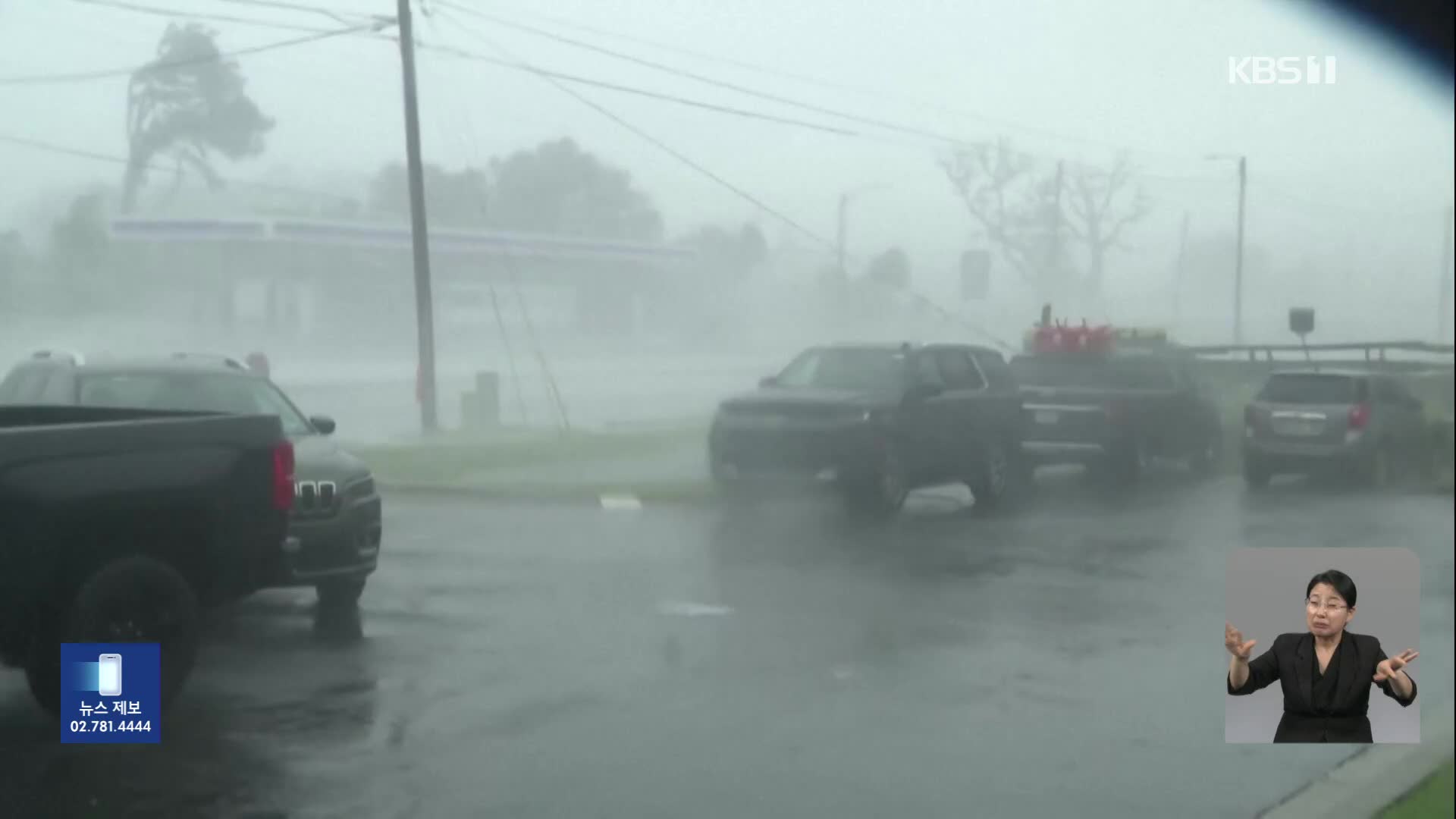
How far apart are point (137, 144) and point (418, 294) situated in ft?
5.65

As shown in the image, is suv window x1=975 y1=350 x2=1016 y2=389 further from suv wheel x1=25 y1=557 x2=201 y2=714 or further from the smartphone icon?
the smartphone icon

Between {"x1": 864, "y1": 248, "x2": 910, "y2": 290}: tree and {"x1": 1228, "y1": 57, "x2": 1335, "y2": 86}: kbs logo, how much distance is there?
2216 mm

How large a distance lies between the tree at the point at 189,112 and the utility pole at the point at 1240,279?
6324 millimetres

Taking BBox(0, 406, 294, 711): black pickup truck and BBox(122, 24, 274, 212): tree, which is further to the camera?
BBox(122, 24, 274, 212): tree

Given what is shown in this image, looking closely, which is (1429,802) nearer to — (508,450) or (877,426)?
(508,450)

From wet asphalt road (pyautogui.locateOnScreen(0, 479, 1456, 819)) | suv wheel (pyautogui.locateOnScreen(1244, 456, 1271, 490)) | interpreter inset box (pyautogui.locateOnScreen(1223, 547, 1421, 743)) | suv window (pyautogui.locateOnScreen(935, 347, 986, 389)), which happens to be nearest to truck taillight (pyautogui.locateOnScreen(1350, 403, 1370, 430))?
suv wheel (pyautogui.locateOnScreen(1244, 456, 1271, 490))

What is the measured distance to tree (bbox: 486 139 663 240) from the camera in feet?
29.7

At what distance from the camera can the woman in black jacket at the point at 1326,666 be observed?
5824mm

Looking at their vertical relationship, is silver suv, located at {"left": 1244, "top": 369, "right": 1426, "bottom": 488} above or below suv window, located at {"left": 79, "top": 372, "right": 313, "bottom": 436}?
below

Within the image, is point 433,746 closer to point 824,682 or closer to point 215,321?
point 824,682

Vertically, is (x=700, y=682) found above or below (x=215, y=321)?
below

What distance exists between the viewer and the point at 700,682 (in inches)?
304

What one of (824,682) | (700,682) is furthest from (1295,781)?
(700,682)

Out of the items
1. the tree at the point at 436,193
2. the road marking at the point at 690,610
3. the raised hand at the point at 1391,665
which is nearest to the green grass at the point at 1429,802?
the raised hand at the point at 1391,665
